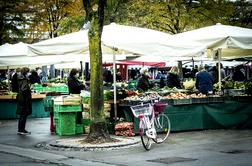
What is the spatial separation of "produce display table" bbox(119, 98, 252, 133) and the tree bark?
76.7 inches

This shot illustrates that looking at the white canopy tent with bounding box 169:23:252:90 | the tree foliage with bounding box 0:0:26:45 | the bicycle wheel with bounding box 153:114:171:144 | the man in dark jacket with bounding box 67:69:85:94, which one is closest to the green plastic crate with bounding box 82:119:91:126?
the bicycle wheel with bounding box 153:114:171:144

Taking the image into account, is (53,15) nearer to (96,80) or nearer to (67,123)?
(67,123)

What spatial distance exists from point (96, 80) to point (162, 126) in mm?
2420

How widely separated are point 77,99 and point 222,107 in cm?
431

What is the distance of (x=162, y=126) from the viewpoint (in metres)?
14.7

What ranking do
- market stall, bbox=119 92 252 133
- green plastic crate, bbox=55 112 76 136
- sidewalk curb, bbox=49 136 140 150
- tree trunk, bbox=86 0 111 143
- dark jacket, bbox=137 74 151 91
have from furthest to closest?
dark jacket, bbox=137 74 151 91
green plastic crate, bbox=55 112 76 136
market stall, bbox=119 92 252 133
tree trunk, bbox=86 0 111 143
sidewalk curb, bbox=49 136 140 150

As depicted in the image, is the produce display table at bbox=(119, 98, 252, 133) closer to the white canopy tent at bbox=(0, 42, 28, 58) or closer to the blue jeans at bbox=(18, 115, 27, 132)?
the blue jeans at bbox=(18, 115, 27, 132)

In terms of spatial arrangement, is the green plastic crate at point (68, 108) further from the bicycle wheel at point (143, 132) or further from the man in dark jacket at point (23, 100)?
the bicycle wheel at point (143, 132)

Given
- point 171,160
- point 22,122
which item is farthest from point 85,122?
point 171,160

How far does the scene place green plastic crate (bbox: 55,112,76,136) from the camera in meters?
15.6

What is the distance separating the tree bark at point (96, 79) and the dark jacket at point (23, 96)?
11.5 ft

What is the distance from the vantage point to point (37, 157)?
1181cm

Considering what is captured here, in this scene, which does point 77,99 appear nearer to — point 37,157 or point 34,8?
point 37,157

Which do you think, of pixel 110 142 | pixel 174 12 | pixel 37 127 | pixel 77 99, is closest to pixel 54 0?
pixel 174 12
